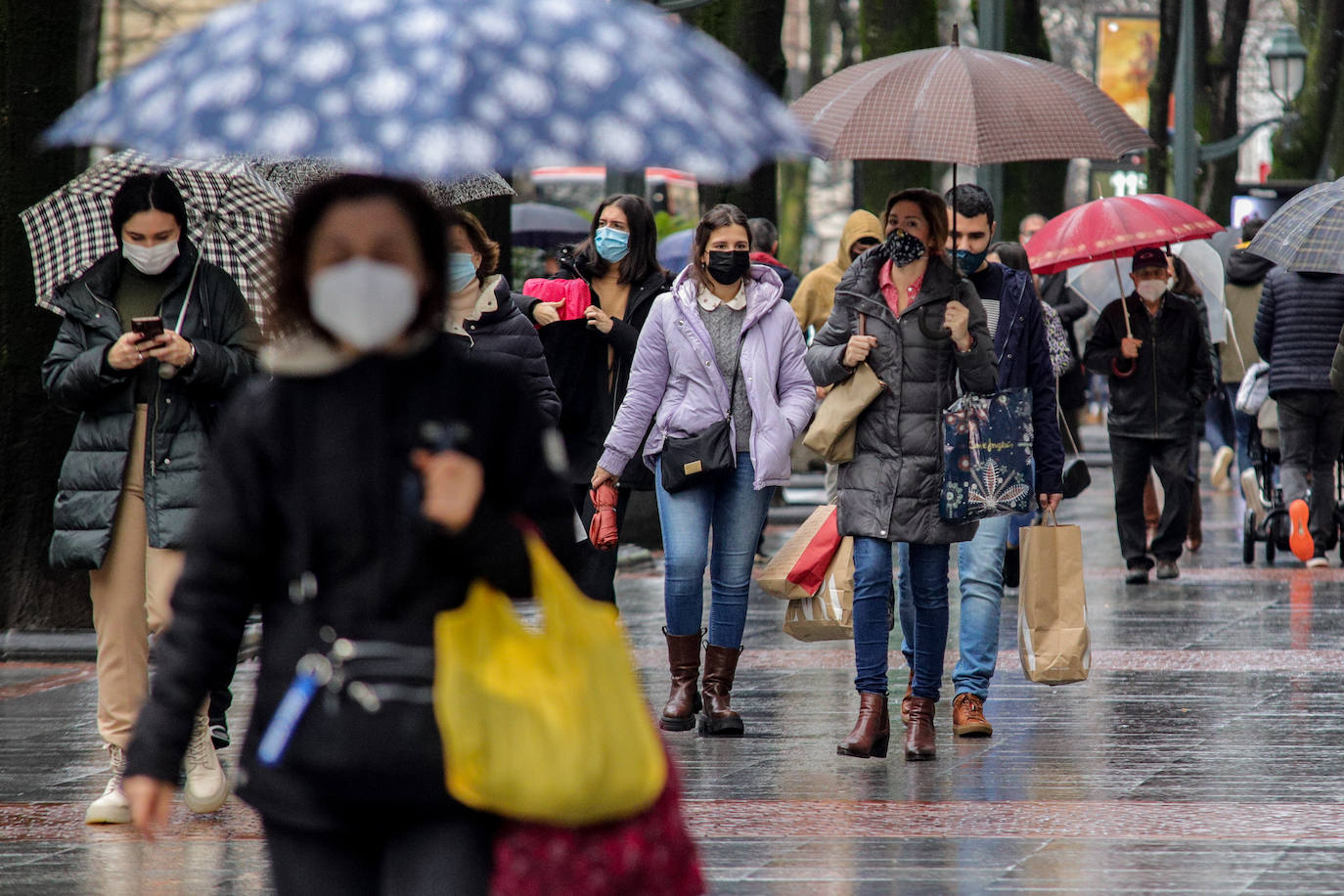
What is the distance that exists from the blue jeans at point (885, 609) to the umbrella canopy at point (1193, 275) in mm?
6484

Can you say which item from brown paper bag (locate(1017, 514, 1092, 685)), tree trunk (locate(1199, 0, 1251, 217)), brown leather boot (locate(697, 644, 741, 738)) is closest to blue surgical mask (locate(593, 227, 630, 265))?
brown leather boot (locate(697, 644, 741, 738))

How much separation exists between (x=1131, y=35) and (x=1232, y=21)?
3.19m

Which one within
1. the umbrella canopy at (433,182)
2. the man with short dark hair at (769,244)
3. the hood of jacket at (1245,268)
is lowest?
the hood of jacket at (1245,268)

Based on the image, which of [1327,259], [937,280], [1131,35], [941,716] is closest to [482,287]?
[937,280]

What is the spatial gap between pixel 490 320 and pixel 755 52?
29.6 ft

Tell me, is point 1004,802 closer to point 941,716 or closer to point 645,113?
point 941,716

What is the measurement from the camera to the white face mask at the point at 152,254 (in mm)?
6422

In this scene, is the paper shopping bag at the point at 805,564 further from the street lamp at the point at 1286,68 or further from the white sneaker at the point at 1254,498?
the street lamp at the point at 1286,68

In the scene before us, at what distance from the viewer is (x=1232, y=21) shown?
31.2 meters

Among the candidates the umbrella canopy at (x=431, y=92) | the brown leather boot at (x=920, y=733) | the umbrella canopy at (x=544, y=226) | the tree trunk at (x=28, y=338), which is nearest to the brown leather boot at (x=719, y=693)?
the brown leather boot at (x=920, y=733)

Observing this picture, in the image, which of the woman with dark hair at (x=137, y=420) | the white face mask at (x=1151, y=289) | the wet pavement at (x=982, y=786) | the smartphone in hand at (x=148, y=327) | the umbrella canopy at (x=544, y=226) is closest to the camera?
the wet pavement at (x=982, y=786)

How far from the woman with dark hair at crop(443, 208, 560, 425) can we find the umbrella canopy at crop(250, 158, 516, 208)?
405mm

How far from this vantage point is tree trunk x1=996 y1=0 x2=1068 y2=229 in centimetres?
2262

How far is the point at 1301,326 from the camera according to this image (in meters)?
13.2
